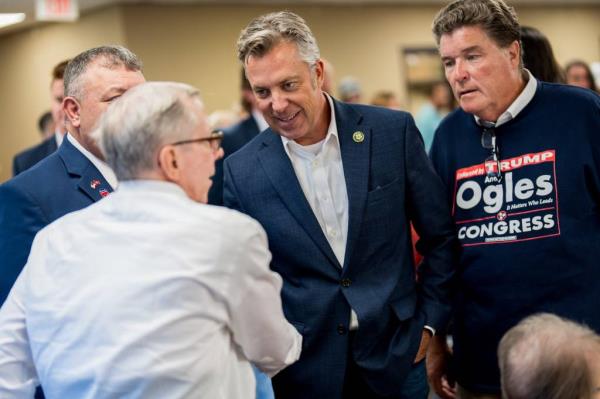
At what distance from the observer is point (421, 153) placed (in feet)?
8.92

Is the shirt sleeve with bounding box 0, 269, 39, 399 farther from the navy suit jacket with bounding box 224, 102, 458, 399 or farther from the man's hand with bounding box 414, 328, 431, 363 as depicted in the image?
the man's hand with bounding box 414, 328, 431, 363

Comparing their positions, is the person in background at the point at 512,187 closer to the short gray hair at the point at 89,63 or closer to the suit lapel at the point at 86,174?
the short gray hair at the point at 89,63

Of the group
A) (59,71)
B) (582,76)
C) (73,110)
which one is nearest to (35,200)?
(73,110)

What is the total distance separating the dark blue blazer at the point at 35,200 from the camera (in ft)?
7.80

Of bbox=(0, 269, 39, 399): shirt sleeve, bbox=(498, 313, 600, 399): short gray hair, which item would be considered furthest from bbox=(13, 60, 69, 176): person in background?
bbox=(498, 313, 600, 399): short gray hair

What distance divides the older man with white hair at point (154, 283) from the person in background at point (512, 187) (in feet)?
3.29

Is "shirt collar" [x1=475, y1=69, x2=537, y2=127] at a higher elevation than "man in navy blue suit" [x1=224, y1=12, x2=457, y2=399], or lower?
higher

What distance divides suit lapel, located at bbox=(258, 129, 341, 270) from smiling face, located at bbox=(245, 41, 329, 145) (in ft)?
0.26

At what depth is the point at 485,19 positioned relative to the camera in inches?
106

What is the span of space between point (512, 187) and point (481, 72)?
1.25 feet

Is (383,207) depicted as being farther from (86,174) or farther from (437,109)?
(437,109)

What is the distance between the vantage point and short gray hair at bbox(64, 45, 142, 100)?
8.37ft

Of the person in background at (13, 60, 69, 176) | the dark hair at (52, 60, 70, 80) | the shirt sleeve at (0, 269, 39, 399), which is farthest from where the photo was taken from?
the person in background at (13, 60, 69, 176)

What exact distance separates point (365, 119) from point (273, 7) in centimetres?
931
